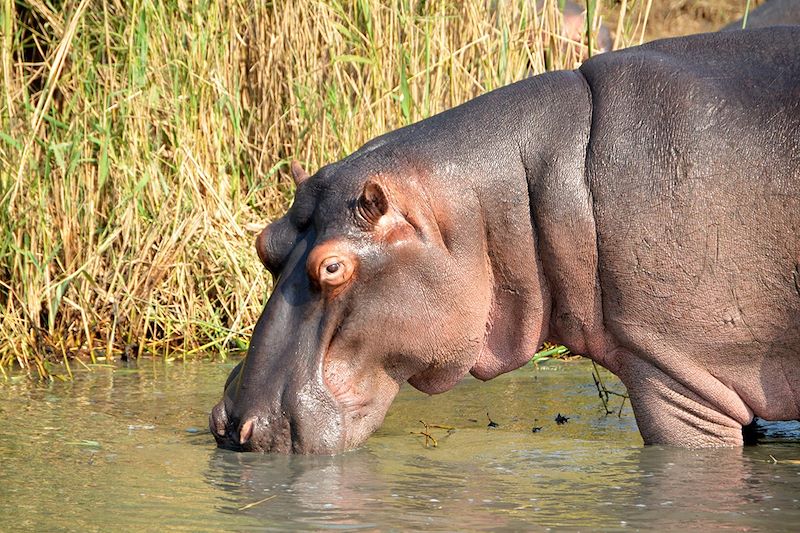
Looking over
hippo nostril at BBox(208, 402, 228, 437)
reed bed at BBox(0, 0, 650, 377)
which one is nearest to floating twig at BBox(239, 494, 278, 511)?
hippo nostril at BBox(208, 402, 228, 437)

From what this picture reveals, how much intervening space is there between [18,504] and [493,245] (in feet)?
4.95

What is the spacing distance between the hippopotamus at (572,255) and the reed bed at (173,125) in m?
2.02

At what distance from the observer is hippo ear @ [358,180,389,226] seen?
4.09 m

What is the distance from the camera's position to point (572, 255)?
415 centimetres

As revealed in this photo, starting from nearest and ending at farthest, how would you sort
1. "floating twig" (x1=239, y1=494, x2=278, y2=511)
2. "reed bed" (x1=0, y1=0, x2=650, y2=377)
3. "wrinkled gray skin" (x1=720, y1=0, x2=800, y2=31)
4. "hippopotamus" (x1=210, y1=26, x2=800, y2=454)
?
"floating twig" (x1=239, y1=494, x2=278, y2=511) < "hippopotamus" (x1=210, y1=26, x2=800, y2=454) < "reed bed" (x1=0, y1=0, x2=650, y2=377) < "wrinkled gray skin" (x1=720, y1=0, x2=800, y2=31)

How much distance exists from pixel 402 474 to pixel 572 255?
78 centimetres

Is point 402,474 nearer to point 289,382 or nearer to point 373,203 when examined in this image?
point 289,382

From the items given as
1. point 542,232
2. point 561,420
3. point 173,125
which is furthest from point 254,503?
point 173,125

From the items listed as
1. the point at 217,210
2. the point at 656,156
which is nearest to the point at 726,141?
the point at 656,156

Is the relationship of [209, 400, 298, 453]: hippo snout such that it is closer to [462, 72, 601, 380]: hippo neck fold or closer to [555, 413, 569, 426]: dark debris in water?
[462, 72, 601, 380]: hippo neck fold

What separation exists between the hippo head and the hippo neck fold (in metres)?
0.01

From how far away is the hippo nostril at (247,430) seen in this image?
4.20 m

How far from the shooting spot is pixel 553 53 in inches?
261

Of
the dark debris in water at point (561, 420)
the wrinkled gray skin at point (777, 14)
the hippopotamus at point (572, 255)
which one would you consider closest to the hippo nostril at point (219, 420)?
the hippopotamus at point (572, 255)
